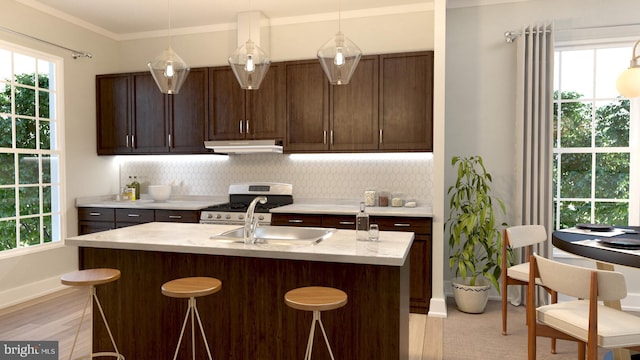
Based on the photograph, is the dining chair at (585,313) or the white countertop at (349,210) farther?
the white countertop at (349,210)

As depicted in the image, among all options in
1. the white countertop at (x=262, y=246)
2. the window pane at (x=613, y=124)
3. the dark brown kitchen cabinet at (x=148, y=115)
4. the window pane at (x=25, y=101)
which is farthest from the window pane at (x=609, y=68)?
the window pane at (x=25, y=101)

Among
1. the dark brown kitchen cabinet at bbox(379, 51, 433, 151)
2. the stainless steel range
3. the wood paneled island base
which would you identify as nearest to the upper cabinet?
the dark brown kitchen cabinet at bbox(379, 51, 433, 151)

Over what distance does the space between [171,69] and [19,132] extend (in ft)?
9.14

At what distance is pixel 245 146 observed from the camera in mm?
4816

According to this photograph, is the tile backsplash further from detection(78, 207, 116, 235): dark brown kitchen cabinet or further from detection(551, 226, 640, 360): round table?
detection(551, 226, 640, 360): round table

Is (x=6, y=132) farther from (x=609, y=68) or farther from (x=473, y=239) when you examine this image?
(x=609, y=68)

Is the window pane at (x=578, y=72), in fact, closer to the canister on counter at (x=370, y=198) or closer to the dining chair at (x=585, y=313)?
the canister on counter at (x=370, y=198)

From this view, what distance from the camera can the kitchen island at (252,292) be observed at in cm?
244

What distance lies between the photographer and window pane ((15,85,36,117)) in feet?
15.1

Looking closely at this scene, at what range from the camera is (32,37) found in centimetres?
454

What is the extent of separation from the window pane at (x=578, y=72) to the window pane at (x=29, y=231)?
18.9 ft

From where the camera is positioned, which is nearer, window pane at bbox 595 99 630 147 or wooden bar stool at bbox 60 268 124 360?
wooden bar stool at bbox 60 268 124 360

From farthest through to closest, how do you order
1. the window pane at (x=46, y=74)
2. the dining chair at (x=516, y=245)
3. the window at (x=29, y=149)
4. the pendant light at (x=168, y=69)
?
the window pane at (x=46, y=74) < the window at (x=29, y=149) < the dining chair at (x=516, y=245) < the pendant light at (x=168, y=69)

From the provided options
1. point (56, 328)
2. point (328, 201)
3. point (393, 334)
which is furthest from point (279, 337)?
point (328, 201)
